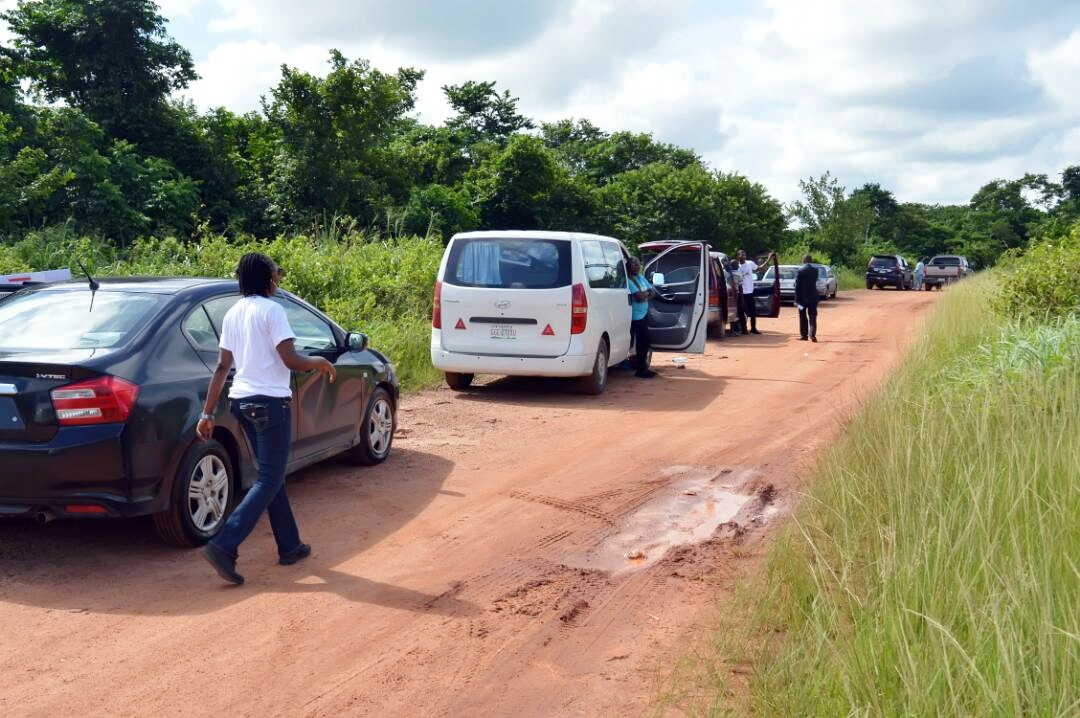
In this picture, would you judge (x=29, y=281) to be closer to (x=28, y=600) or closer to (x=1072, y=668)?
(x=28, y=600)

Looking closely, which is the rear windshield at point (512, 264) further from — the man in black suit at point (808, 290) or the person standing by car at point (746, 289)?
the person standing by car at point (746, 289)

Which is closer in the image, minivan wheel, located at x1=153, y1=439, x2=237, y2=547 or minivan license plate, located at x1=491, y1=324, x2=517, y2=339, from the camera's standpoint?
minivan wheel, located at x1=153, y1=439, x2=237, y2=547

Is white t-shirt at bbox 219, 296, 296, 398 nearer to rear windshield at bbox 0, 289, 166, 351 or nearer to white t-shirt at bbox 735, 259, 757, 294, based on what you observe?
rear windshield at bbox 0, 289, 166, 351

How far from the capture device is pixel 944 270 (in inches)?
1977

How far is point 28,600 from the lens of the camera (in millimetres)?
5305

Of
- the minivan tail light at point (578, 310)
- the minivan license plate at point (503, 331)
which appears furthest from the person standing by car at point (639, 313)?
the minivan license plate at point (503, 331)

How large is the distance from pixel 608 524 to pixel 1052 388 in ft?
9.71

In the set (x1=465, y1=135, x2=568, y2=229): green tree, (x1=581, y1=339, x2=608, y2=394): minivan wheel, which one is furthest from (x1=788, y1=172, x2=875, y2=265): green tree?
(x1=581, y1=339, x2=608, y2=394): minivan wheel

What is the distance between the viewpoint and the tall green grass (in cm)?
316

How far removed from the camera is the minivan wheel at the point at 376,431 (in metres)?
8.47

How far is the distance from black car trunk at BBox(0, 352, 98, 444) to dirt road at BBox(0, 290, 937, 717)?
0.80 metres

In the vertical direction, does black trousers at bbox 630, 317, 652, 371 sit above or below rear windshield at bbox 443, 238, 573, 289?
below

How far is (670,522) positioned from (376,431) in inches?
114

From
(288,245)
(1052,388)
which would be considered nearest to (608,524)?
(1052,388)
